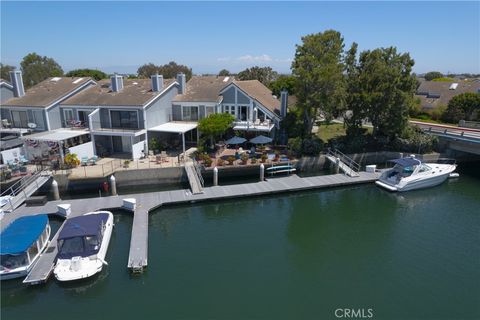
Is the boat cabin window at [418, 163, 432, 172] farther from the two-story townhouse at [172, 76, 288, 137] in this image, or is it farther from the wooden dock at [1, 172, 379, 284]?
the two-story townhouse at [172, 76, 288, 137]

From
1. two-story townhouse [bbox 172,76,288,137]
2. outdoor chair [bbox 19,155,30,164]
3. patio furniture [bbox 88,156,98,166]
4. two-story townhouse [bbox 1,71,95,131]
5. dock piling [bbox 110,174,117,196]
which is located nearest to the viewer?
dock piling [bbox 110,174,117,196]

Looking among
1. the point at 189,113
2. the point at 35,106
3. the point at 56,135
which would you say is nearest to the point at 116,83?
the point at 35,106

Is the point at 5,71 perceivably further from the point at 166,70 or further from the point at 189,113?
the point at 189,113

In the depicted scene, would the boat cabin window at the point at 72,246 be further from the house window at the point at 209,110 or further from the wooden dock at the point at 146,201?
the house window at the point at 209,110

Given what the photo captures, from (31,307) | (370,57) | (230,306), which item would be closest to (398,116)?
(370,57)

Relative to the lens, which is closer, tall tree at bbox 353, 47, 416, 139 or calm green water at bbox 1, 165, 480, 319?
calm green water at bbox 1, 165, 480, 319

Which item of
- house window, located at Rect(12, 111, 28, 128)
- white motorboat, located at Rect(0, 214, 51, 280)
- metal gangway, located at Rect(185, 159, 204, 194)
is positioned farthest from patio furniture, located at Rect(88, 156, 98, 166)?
white motorboat, located at Rect(0, 214, 51, 280)
